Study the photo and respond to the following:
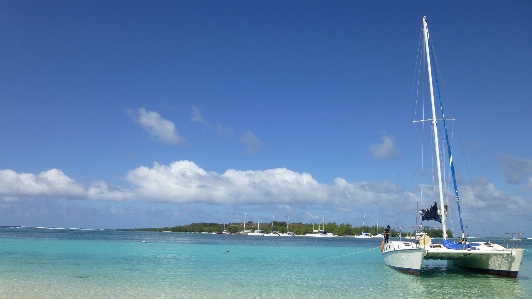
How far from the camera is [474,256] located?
2350 cm

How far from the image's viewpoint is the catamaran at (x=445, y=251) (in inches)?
864

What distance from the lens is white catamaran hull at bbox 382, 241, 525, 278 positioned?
21.8m

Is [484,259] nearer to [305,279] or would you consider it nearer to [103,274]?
[305,279]

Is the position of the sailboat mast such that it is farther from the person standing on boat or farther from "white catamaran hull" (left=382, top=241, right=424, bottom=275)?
the person standing on boat

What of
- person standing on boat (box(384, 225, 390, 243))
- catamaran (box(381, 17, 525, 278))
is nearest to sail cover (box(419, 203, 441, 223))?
catamaran (box(381, 17, 525, 278))

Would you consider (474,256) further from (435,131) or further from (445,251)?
(435,131)

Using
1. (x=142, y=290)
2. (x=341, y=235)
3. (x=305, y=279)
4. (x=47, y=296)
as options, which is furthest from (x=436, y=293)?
(x=341, y=235)

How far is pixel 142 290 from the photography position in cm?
1781

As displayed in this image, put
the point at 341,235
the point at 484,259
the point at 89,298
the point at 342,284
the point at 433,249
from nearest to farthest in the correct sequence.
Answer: the point at 89,298, the point at 342,284, the point at 433,249, the point at 484,259, the point at 341,235

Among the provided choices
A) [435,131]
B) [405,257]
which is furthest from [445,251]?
[435,131]

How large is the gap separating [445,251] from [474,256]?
2987 millimetres

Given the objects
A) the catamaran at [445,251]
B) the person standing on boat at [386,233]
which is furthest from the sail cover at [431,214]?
the person standing on boat at [386,233]

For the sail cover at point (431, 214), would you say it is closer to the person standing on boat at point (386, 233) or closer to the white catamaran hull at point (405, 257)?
the white catamaran hull at point (405, 257)

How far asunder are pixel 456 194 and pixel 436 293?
8.77 meters
